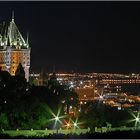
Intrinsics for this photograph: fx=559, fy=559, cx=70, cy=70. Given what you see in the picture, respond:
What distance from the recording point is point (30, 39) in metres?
6.70

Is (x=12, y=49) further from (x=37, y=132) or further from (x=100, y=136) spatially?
(x=100, y=136)

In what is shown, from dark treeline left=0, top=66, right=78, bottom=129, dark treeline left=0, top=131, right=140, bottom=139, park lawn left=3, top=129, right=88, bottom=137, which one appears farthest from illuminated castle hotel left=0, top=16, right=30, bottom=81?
dark treeline left=0, top=131, right=140, bottom=139

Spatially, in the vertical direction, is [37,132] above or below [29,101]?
below

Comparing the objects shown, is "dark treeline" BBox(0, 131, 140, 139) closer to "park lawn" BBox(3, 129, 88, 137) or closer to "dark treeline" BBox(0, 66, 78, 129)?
"park lawn" BBox(3, 129, 88, 137)

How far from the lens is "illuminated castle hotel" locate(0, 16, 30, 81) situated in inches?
264

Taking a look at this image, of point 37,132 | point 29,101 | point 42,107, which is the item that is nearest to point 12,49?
point 29,101

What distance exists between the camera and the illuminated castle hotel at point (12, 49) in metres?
6.71

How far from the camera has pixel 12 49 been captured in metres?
6.81

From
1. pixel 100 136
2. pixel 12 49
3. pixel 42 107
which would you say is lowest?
pixel 100 136

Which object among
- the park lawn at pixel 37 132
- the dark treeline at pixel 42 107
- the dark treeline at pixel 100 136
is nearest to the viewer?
the dark treeline at pixel 100 136

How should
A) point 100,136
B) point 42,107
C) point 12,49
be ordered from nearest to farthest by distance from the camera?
1. point 100,136
2. point 42,107
3. point 12,49

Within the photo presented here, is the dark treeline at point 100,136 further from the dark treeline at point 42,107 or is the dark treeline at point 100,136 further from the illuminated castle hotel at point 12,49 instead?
the illuminated castle hotel at point 12,49

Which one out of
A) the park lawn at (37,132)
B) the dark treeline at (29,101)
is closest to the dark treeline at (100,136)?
the park lawn at (37,132)

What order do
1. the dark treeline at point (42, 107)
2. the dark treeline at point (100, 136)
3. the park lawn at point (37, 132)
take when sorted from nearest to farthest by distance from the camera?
1. the dark treeline at point (100, 136)
2. the park lawn at point (37, 132)
3. the dark treeline at point (42, 107)
